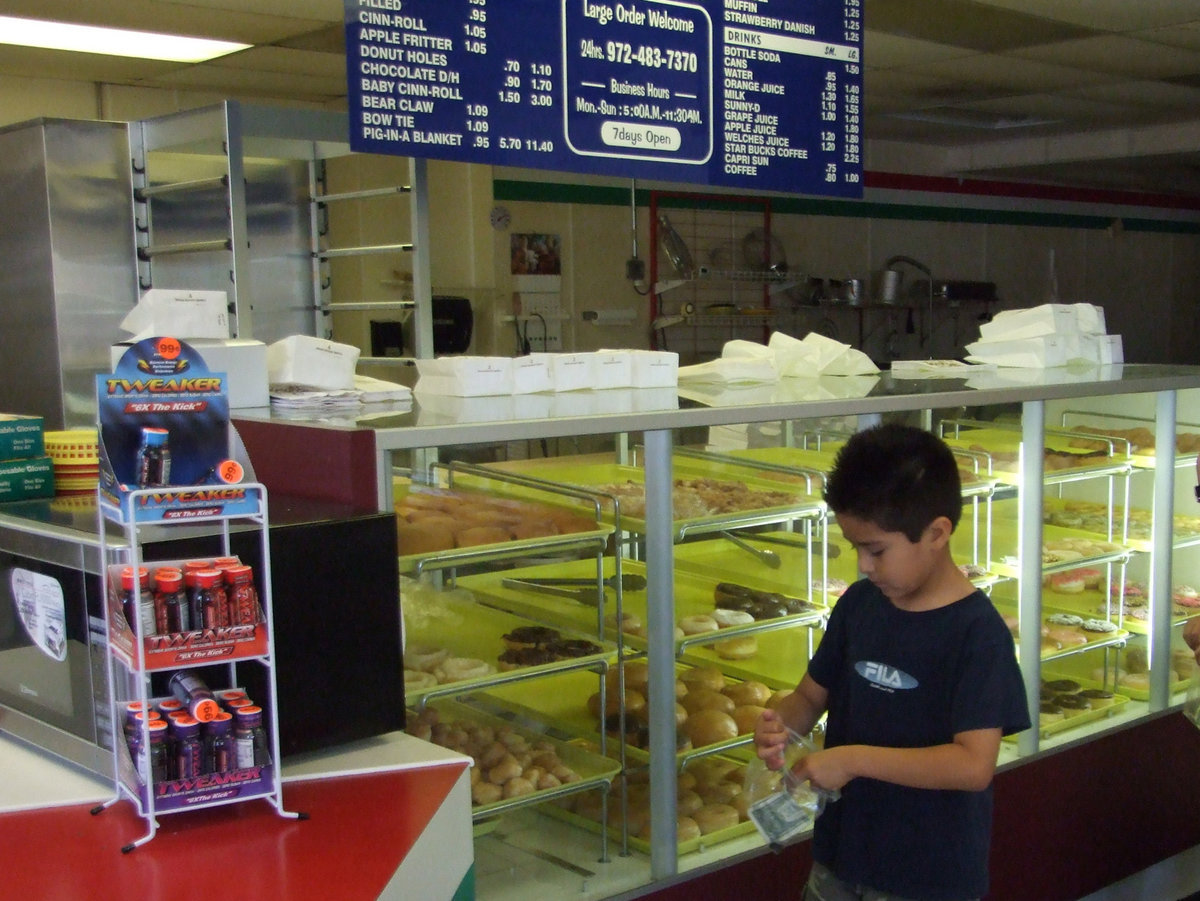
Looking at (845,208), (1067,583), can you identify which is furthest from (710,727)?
(845,208)

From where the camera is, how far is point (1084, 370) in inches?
149

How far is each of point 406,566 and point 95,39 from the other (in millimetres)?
Result: 4543

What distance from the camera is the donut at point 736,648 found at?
3.05m

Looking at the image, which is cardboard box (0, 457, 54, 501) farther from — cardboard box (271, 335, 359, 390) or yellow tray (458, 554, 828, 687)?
yellow tray (458, 554, 828, 687)

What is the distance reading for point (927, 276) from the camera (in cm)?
1090

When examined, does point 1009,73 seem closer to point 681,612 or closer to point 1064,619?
point 1064,619

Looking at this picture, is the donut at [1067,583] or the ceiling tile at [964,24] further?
the ceiling tile at [964,24]

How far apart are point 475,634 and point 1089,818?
6.34ft

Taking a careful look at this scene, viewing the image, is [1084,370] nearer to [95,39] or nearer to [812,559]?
[812,559]

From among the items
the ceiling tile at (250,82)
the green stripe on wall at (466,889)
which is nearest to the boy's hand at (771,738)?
the green stripe on wall at (466,889)

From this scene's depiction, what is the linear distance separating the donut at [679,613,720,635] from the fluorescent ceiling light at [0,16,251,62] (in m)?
4.15

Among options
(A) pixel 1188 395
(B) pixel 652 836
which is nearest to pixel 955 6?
(A) pixel 1188 395

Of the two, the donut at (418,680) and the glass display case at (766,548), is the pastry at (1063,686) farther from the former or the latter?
the donut at (418,680)

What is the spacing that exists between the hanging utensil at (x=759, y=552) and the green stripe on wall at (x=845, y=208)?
5615mm
